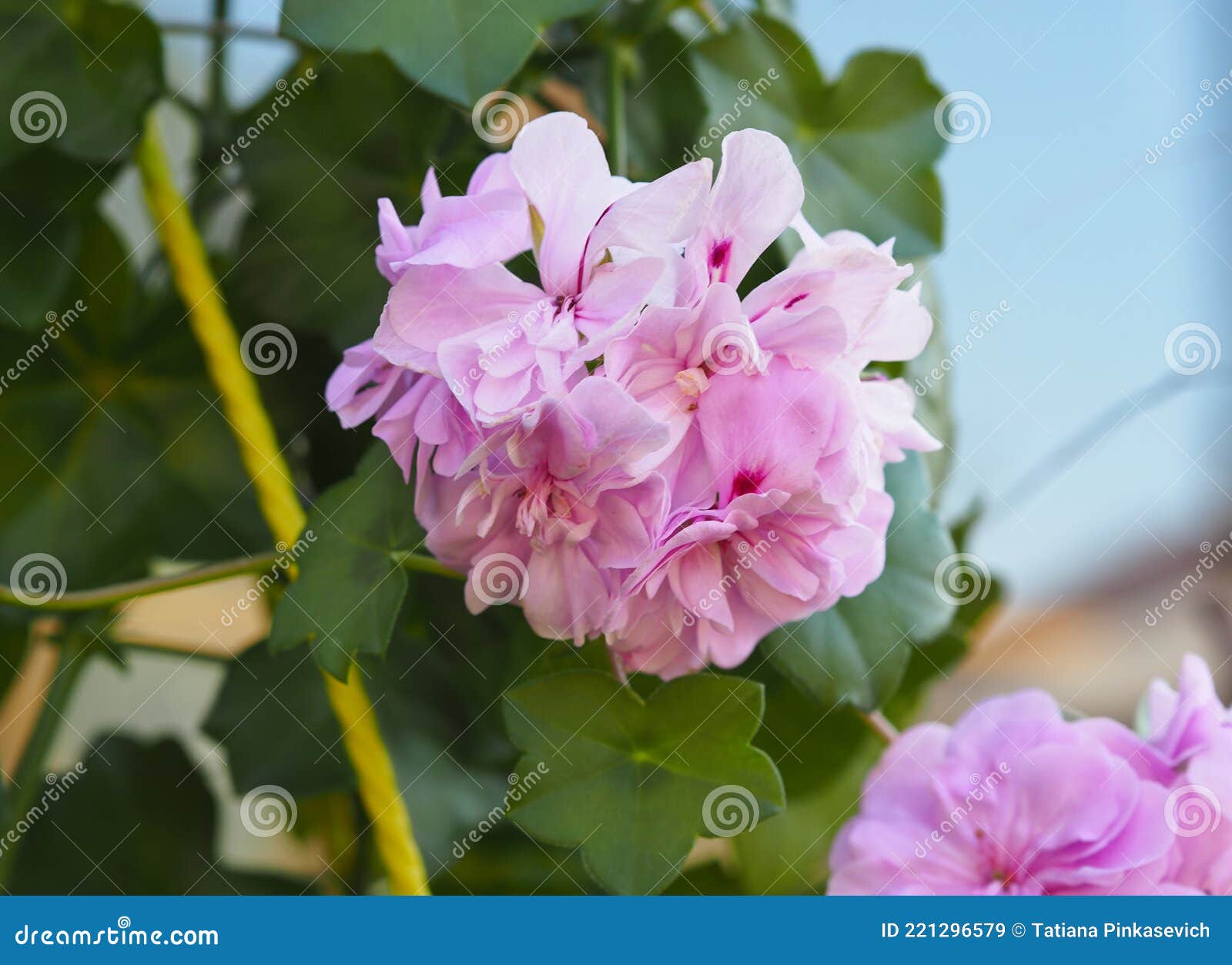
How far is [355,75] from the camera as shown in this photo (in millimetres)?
541

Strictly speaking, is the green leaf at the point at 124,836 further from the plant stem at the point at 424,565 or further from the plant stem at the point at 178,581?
the plant stem at the point at 424,565

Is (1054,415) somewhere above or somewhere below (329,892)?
above

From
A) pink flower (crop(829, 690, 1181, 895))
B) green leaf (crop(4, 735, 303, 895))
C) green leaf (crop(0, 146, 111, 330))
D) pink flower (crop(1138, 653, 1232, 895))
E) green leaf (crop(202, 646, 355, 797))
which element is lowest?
green leaf (crop(4, 735, 303, 895))

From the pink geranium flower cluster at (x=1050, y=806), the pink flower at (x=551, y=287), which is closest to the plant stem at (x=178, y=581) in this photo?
the pink flower at (x=551, y=287)

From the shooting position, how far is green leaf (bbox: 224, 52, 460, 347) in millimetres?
536

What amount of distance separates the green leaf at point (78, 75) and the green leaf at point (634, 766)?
0.36 m

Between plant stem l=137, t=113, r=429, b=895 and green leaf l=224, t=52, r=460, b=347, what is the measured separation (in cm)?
3

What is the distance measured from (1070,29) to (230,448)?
59cm

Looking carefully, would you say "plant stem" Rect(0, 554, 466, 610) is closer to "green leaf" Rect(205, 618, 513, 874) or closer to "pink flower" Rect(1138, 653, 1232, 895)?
"green leaf" Rect(205, 618, 513, 874)

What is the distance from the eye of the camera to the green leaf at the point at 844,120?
523 mm

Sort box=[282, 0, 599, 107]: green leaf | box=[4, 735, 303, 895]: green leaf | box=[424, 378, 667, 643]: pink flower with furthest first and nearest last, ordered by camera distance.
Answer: box=[4, 735, 303, 895]: green leaf, box=[282, 0, 599, 107]: green leaf, box=[424, 378, 667, 643]: pink flower

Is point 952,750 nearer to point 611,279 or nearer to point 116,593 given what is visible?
point 611,279

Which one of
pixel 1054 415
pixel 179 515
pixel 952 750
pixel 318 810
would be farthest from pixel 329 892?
pixel 1054 415

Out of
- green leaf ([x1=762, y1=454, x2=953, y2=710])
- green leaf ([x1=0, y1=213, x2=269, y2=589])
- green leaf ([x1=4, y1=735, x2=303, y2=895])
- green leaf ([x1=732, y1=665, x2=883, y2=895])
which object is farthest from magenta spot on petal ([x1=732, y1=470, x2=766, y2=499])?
green leaf ([x1=4, y1=735, x2=303, y2=895])
